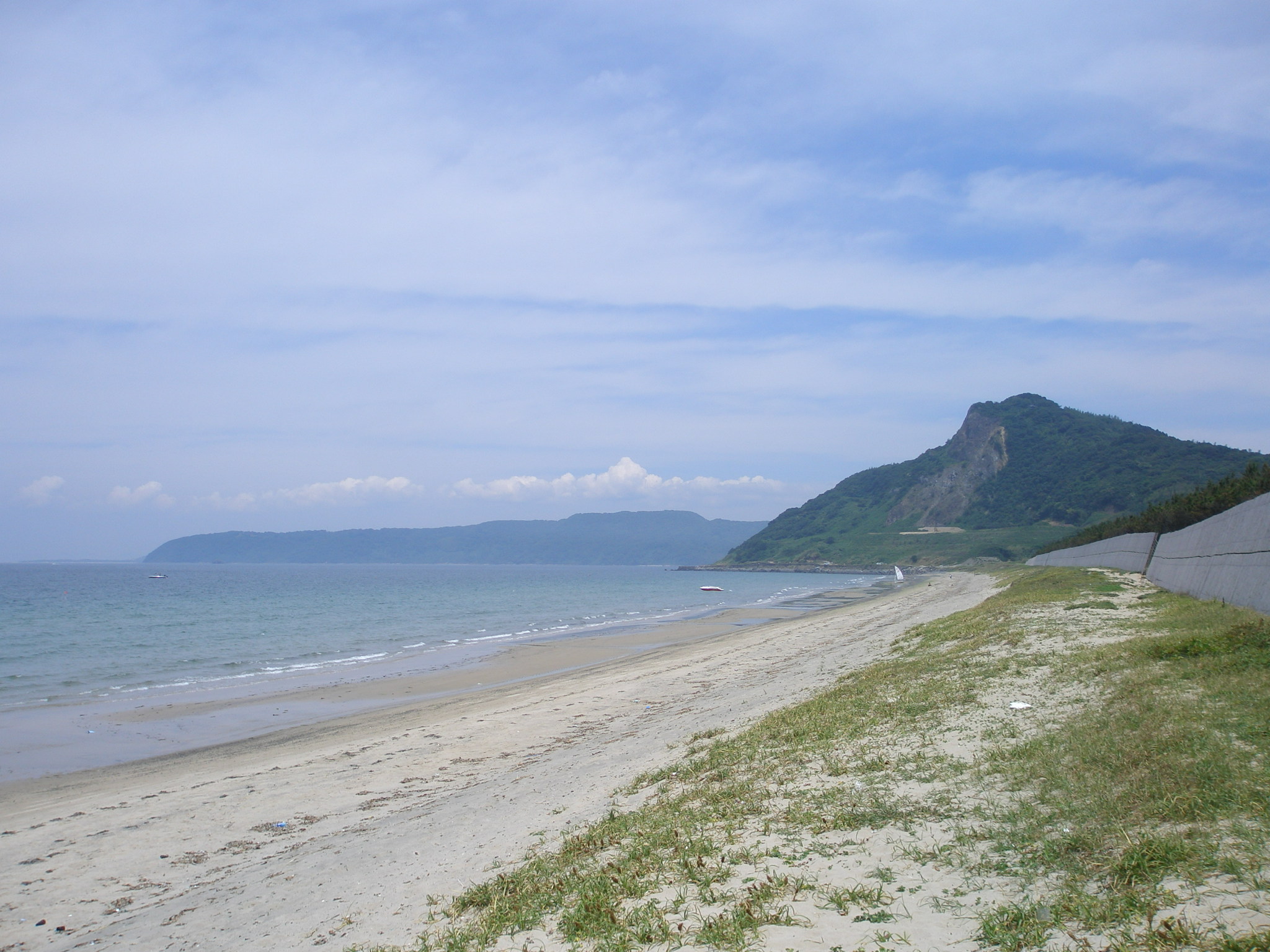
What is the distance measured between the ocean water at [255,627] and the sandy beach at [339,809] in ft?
29.1

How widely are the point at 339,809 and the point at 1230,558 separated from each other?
67.7 ft


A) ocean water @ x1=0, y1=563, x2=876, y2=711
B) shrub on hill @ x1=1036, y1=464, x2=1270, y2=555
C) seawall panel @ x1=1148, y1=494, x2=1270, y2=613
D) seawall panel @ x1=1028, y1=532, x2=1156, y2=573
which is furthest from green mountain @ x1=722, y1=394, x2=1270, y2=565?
seawall panel @ x1=1148, y1=494, x2=1270, y2=613

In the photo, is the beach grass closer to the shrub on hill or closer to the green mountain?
the shrub on hill

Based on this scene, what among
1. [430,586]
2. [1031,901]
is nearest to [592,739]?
[1031,901]

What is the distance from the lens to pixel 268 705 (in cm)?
2302

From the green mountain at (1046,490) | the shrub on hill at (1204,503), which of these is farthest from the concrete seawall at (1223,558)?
the green mountain at (1046,490)

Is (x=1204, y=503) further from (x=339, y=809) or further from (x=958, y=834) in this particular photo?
(x=339, y=809)

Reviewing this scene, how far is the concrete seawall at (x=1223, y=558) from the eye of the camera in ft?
53.7

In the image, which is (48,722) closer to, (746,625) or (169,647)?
(169,647)

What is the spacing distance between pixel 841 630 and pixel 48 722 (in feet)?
94.7

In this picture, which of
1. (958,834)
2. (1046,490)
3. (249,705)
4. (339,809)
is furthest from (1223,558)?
(1046,490)

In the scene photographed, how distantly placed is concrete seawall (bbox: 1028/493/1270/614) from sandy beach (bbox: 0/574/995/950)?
857cm

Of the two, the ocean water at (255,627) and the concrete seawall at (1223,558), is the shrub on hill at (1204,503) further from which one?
the ocean water at (255,627)

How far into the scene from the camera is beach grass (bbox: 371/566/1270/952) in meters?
4.93
